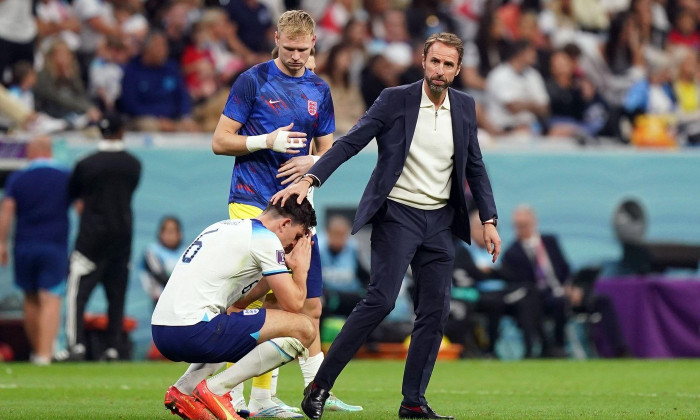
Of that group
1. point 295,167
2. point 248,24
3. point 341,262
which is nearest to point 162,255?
point 341,262

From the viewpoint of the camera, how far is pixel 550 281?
16594mm

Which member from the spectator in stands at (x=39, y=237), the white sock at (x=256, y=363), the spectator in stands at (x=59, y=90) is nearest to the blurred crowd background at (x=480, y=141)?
the spectator in stands at (x=59, y=90)

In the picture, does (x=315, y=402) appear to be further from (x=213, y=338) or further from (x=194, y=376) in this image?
(x=213, y=338)

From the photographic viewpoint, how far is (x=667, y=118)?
18891mm

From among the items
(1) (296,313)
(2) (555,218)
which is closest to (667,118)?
(2) (555,218)

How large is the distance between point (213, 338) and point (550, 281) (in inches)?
396

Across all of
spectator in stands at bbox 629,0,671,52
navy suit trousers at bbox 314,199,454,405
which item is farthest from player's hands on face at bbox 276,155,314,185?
spectator in stands at bbox 629,0,671,52

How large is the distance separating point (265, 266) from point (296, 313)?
0.44m

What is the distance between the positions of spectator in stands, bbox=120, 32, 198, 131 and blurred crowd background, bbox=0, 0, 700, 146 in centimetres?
2

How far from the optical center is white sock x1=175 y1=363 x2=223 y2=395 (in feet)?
24.3

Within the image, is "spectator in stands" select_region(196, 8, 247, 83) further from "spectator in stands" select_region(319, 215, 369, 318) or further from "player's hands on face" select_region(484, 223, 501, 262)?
"player's hands on face" select_region(484, 223, 501, 262)

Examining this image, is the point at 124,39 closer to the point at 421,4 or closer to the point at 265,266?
the point at 421,4

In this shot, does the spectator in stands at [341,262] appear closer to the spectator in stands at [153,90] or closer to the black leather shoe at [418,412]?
the spectator in stands at [153,90]

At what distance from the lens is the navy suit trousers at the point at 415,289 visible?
7.61m
